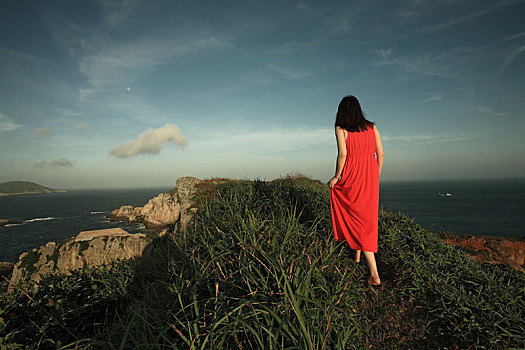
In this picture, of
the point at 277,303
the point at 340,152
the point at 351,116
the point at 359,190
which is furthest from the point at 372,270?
the point at 351,116

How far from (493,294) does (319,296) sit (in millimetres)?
2652

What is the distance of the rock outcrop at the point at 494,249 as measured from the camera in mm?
5793

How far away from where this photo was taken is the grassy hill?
2092 mm

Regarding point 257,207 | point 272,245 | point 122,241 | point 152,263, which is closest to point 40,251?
point 122,241

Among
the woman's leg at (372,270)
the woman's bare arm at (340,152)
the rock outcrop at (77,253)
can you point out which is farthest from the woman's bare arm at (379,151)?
the rock outcrop at (77,253)

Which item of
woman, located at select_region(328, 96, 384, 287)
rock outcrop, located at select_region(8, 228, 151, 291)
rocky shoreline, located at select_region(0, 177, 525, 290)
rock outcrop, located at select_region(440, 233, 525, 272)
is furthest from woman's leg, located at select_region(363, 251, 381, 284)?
rock outcrop, located at select_region(8, 228, 151, 291)

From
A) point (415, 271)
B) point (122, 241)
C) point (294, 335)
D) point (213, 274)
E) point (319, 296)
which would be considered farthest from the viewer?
point (122, 241)

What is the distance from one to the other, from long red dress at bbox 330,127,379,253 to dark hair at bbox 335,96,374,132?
0.10 m

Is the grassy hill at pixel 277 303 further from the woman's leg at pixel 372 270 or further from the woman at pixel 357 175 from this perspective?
the woman at pixel 357 175

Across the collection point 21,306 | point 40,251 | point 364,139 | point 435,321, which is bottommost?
point 40,251

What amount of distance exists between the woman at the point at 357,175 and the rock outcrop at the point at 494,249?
157 inches

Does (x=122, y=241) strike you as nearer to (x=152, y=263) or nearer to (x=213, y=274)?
(x=152, y=263)

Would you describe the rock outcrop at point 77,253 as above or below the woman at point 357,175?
below

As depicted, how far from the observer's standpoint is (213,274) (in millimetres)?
2961
